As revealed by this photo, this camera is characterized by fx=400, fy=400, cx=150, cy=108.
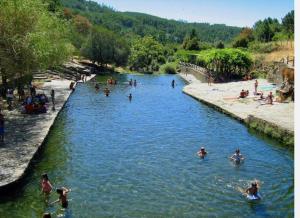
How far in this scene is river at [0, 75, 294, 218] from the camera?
19188 mm

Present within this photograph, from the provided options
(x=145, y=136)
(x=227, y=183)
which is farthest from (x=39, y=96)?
(x=227, y=183)

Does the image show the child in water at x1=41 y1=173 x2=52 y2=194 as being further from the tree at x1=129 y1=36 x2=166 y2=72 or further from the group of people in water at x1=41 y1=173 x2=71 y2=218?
the tree at x1=129 y1=36 x2=166 y2=72

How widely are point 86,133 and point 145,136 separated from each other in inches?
199

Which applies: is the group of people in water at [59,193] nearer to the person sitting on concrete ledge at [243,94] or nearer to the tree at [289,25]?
the person sitting on concrete ledge at [243,94]

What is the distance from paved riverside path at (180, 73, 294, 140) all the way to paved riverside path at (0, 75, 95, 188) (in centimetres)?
1858

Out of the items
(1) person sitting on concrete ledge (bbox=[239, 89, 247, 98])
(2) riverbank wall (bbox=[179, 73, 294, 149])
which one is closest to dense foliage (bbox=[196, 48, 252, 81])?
(2) riverbank wall (bbox=[179, 73, 294, 149])

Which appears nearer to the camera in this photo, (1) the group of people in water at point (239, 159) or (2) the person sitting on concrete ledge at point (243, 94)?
(1) the group of people in water at point (239, 159)

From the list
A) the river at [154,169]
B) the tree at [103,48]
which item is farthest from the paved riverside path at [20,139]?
the tree at [103,48]

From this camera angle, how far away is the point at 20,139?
2759 centimetres

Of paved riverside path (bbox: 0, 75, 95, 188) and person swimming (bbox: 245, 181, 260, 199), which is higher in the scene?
paved riverside path (bbox: 0, 75, 95, 188)

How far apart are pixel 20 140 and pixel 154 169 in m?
9.58

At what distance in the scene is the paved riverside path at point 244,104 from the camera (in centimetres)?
3572

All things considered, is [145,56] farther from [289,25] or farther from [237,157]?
[237,157]

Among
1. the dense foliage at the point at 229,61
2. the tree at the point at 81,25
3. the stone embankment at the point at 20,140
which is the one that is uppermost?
the tree at the point at 81,25
